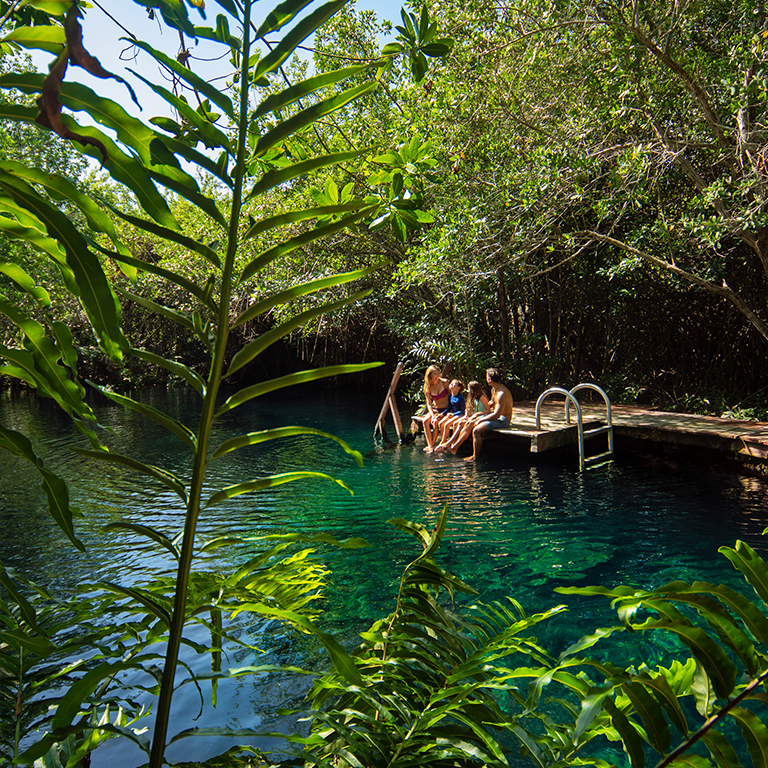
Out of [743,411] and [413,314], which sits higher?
[413,314]

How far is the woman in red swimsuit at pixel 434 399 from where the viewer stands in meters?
9.68

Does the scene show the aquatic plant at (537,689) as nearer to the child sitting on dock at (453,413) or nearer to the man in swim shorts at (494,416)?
the man in swim shorts at (494,416)

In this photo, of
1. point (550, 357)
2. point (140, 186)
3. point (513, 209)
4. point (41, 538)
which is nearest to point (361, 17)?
point (513, 209)

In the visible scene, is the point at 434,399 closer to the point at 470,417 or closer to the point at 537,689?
the point at 470,417

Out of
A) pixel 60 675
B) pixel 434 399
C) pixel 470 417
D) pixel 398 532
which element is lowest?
pixel 398 532

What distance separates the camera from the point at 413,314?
13.7 m

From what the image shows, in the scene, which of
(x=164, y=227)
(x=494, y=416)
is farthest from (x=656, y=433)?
(x=164, y=227)

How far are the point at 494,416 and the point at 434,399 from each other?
1.41 meters

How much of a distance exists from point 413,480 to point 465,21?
20.3 feet

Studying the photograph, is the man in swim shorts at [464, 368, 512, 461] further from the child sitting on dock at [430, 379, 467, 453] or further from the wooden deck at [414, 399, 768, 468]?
the child sitting on dock at [430, 379, 467, 453]

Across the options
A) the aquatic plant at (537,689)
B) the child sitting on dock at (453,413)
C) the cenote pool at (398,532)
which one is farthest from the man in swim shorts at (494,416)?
the aquatic plant at (537,689)

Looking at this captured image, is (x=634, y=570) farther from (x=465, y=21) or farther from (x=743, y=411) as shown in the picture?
(x=465, y=21)

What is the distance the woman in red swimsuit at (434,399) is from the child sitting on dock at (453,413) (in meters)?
0.15

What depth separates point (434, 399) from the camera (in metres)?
9.77
